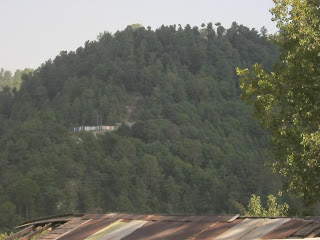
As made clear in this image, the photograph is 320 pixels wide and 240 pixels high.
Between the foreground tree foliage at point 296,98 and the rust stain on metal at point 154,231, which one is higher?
the foreground tree foliage at point 296,98

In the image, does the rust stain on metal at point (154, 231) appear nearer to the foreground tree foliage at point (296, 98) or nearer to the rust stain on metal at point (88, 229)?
the rust stain on metal at point (88, 229)

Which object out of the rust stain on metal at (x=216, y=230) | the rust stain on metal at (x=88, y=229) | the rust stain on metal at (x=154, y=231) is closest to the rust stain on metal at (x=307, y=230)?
the rust stain on metal at (x=216, y=230)

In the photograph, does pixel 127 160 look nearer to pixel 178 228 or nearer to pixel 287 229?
pixel 178 228

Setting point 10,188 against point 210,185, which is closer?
point 10,188

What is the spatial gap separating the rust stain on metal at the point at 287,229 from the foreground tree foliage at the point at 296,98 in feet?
28.7

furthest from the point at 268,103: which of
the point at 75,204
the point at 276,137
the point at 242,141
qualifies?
the point at 242,141

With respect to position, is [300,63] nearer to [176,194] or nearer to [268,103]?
[268,103]

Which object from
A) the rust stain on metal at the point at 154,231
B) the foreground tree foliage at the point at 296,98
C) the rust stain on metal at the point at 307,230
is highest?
the foreground tree foliage at the point at 296,98

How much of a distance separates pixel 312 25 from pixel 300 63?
4.51 feet

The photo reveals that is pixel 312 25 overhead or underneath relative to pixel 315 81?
overhead

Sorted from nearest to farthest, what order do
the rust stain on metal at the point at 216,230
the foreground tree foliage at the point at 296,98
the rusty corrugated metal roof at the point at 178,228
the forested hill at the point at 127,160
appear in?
the rusty corrugated metal roof at the point at 178,228
the rust stain on metal at the point at 216,230
the foreground tree foliage at the point at 296,98
the forested hill at the point at 127,160

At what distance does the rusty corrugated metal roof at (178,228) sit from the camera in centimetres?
A: 1459

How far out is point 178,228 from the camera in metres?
16.8

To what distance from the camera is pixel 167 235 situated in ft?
Result: 54.1
